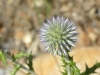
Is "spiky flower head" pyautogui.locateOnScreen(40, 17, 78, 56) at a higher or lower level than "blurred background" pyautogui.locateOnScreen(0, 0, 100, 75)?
lower

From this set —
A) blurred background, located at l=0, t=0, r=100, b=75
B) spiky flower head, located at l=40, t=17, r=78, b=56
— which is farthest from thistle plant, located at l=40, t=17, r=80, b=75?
blurred background, located at l=0, t=0, r=100, b=75

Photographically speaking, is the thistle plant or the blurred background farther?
the blurred background

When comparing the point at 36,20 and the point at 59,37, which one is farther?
the point at 36,20

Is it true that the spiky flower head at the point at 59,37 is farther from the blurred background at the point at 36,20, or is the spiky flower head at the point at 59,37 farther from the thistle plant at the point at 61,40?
the blurred background at the point at 36,20

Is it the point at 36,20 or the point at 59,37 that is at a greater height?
the point at 36,20

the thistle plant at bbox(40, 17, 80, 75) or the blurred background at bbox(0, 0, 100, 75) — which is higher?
the blurred background at bbox(0, 0, 100, 75)

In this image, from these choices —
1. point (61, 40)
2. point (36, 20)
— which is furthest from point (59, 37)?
point (36, 20)

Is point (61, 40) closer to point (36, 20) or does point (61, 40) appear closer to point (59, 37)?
point (59, 37)

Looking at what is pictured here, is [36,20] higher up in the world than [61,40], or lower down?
higher up

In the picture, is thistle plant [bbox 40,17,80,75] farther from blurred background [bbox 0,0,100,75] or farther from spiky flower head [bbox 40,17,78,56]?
blurred background [bbox 0,0,100,75]
